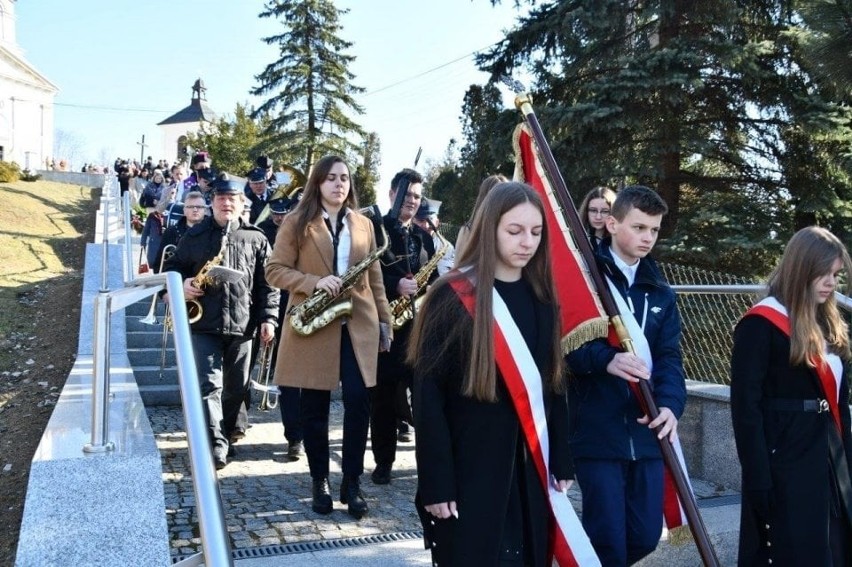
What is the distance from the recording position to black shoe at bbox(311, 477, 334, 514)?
4.61m

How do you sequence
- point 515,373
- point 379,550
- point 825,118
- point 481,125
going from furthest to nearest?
point 481,125 → point 825,118 → point 379,550 → point 515,373

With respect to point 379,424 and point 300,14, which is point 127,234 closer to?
point 379,424

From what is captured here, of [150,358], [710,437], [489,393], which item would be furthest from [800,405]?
[150,358]

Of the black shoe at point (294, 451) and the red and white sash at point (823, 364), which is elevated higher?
the red and white sash at point (823, 364)

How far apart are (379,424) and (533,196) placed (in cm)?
301

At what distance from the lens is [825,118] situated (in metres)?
12.0

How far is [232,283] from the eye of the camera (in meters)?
5.61

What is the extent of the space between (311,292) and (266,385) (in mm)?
3354

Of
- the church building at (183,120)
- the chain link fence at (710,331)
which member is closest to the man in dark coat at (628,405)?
the chain link fence at (710,331)

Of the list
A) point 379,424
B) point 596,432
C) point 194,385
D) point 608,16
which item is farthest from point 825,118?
point 194,385

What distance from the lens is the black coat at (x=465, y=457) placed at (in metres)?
2.73

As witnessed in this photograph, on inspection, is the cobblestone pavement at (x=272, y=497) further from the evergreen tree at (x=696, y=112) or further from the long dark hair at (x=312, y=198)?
the evergreen tree at (x=696, y=112)

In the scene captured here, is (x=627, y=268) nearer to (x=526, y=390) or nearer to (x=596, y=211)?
(x=526, y=390)

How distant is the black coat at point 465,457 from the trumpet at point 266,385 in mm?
4951
